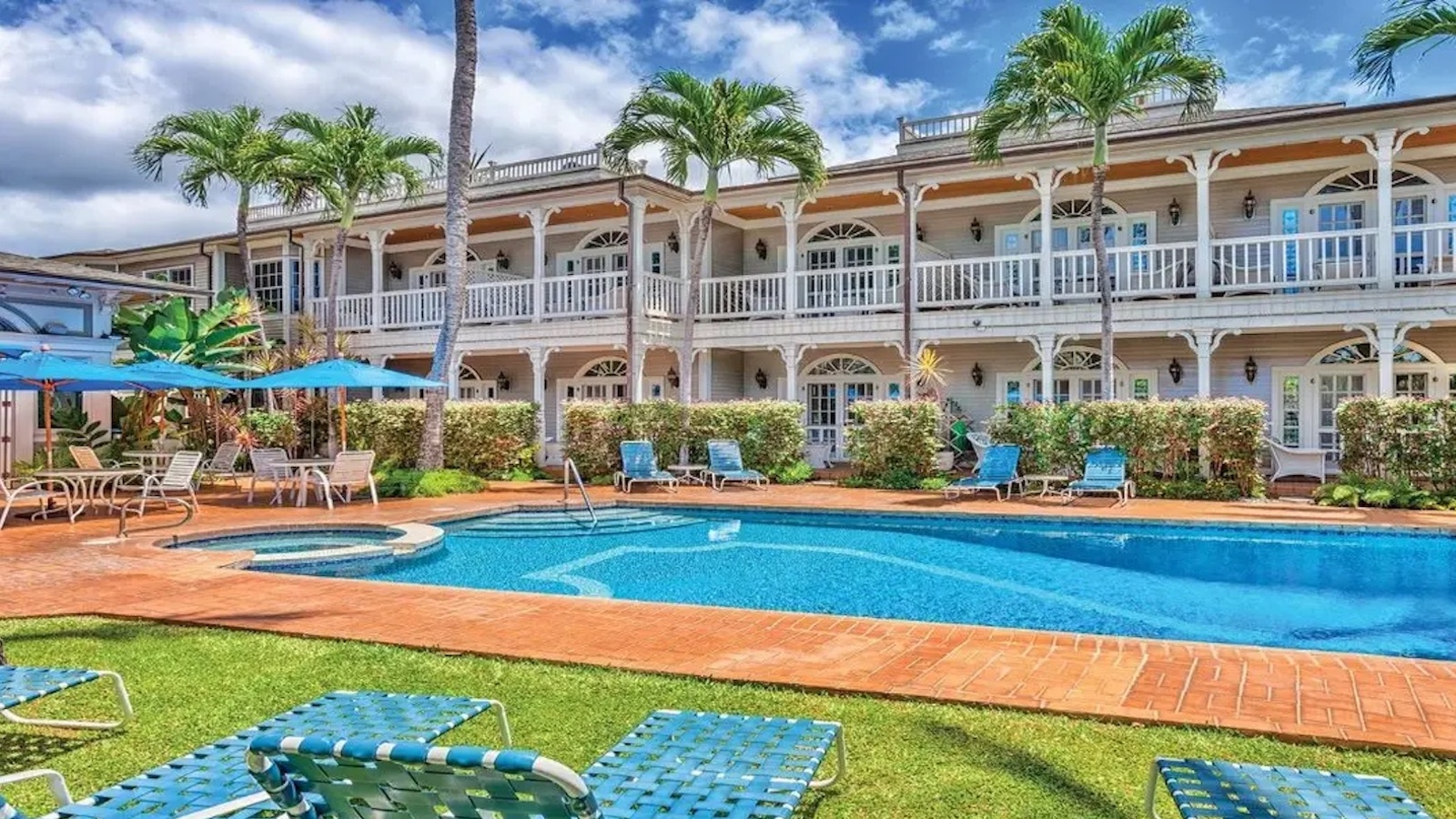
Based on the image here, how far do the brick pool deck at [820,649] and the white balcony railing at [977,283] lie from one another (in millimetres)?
13647

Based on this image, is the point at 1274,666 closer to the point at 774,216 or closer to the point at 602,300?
the point at 602,300

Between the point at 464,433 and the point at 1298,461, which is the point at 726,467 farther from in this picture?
the point at 1298,461

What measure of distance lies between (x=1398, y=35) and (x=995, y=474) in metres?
7.81

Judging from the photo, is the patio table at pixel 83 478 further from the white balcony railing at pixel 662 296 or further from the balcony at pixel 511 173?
the balcony at pixel 511 173

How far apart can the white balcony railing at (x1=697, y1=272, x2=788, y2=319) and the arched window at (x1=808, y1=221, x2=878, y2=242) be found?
5.55 feet

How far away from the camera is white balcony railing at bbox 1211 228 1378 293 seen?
16469 mm

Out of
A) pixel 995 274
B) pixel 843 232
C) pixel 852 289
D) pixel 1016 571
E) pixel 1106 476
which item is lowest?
pixel 1016 571

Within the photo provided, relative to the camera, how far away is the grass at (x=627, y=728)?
3658 mm

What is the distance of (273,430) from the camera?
20.2m

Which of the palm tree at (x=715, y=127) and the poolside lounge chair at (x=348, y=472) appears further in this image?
the palm tree at (x=715, y=127)

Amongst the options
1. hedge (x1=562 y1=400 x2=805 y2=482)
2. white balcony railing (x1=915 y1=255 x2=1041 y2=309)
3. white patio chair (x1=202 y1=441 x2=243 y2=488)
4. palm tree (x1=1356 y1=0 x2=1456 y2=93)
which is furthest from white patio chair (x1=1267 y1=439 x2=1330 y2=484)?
white patio chair (x1=202 y1=441 x2=243 y2=488)

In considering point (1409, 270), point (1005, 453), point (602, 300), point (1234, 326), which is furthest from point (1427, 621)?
point (602, 300)

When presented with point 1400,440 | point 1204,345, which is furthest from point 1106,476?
point 1204,345

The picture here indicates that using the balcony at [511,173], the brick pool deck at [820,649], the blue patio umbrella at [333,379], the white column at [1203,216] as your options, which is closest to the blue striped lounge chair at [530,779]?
the brick pool deck at [820,649]
